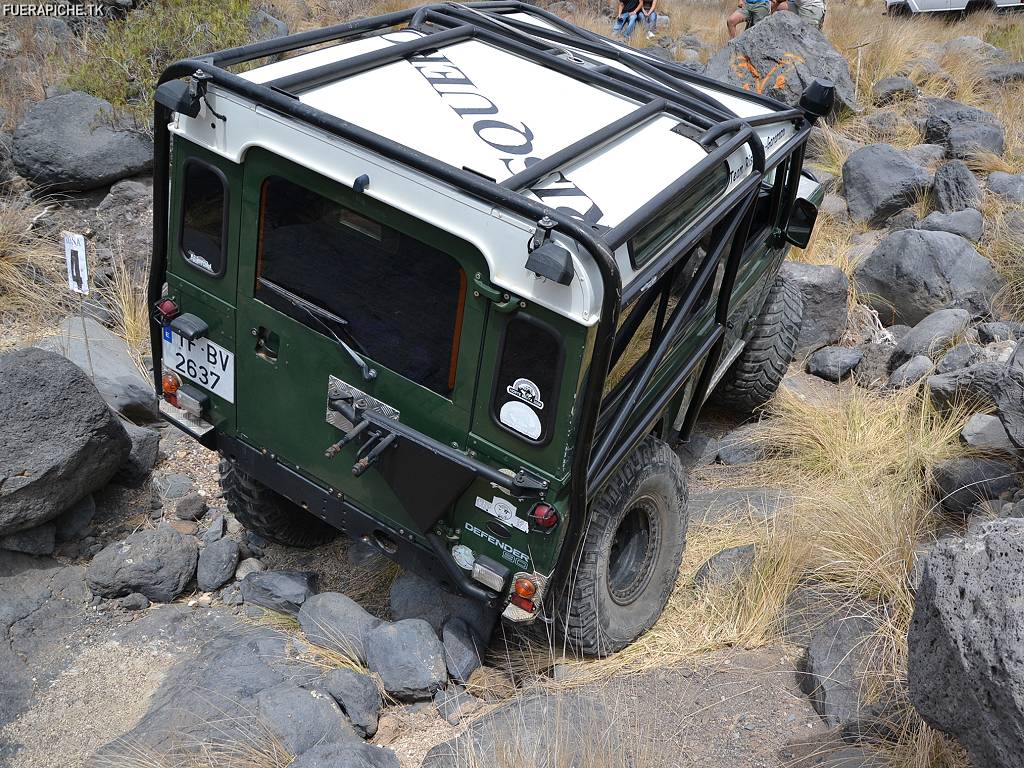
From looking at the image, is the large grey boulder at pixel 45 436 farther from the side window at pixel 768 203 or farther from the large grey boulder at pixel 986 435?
the large grey boulder at pixel 986 435

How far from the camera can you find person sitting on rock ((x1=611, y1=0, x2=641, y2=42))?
41.1 feet

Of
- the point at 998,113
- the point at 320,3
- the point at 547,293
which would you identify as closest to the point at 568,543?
the point at 547,293

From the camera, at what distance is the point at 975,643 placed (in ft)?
8.51

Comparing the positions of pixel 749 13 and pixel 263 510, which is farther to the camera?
pixel 749 13

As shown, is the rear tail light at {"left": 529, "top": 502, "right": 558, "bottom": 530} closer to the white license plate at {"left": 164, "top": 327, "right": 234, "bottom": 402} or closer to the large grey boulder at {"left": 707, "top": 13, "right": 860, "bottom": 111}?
the white license plate at {"left": 164, "top": 327, "right": 234, "bottom": 402}

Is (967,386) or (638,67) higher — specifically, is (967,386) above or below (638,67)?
below

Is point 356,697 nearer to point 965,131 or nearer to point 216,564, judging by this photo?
point 216,564

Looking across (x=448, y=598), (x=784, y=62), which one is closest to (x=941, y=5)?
(x=784, y=62)

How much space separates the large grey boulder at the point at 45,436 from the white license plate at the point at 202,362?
2.03ft

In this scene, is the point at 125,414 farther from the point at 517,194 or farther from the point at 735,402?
the point at 735,402

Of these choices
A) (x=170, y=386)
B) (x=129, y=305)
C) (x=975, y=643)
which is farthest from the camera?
(x=129, y=305)

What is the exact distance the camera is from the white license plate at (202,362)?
12.9 feet

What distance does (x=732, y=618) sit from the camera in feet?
13.8

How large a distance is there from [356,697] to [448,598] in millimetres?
669
